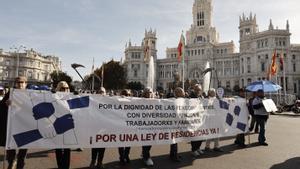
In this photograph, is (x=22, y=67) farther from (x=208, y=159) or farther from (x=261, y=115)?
(x=208, y=159)

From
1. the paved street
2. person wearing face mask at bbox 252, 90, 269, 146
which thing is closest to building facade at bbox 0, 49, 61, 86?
the paved street

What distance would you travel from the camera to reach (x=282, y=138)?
1360 cm

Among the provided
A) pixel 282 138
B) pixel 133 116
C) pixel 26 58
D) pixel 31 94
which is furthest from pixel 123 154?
pixel 26 58

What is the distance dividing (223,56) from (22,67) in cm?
7578

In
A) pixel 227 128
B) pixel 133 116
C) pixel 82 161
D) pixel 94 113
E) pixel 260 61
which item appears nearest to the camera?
pixel 94 113

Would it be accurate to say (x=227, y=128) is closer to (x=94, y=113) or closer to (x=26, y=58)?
(x=94, y=113)

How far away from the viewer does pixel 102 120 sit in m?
7.23

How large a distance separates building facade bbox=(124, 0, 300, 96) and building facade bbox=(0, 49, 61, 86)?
35.7 m

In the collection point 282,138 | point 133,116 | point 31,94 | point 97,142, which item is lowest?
point 282,138

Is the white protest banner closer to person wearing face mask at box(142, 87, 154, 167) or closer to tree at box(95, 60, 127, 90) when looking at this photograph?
person wearing face mask at box(142, 87, 154, 167)

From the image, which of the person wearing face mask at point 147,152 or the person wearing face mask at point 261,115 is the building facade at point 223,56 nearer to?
the person wearing face mask at point 261,115

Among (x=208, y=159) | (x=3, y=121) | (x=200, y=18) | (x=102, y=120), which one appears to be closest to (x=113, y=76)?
(x=200, y=18)

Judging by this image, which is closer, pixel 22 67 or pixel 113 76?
pixel 113 76

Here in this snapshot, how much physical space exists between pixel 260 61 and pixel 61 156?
99.1m
